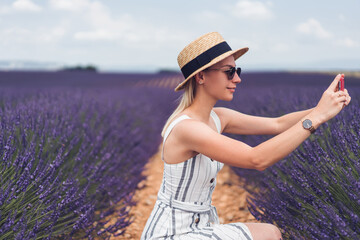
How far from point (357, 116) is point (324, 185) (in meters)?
0.64

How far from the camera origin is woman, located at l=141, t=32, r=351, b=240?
1346 millimetres

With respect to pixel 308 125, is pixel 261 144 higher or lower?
lower

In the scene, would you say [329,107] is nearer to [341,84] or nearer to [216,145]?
[341,84]

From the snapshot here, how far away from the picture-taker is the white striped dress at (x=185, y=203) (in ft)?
4.87

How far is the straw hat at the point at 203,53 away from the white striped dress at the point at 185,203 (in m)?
0.23

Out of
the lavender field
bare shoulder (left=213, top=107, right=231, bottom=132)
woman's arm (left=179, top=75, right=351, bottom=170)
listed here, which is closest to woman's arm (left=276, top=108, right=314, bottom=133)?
the lavender field

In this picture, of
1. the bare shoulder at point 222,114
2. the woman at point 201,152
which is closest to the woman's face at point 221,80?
the woman at point 201,152

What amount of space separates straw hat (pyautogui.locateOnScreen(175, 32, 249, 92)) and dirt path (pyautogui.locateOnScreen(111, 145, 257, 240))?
1263mm

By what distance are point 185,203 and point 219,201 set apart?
1.78 meters

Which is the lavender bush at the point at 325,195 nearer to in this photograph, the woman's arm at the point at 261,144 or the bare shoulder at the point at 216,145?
the woman's arm at the point at 261,144

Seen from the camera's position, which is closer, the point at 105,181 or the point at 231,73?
the point at 231,73

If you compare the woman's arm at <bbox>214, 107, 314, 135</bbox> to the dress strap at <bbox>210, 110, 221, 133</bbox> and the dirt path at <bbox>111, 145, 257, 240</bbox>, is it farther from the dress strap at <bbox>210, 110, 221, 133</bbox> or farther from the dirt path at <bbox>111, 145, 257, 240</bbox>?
the dirt path at <bbox>111, 145, 257, 240</bbox>

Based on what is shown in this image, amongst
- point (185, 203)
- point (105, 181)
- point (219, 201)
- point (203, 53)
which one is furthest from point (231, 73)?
point (219, 201)

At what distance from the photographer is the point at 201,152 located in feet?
4.65
